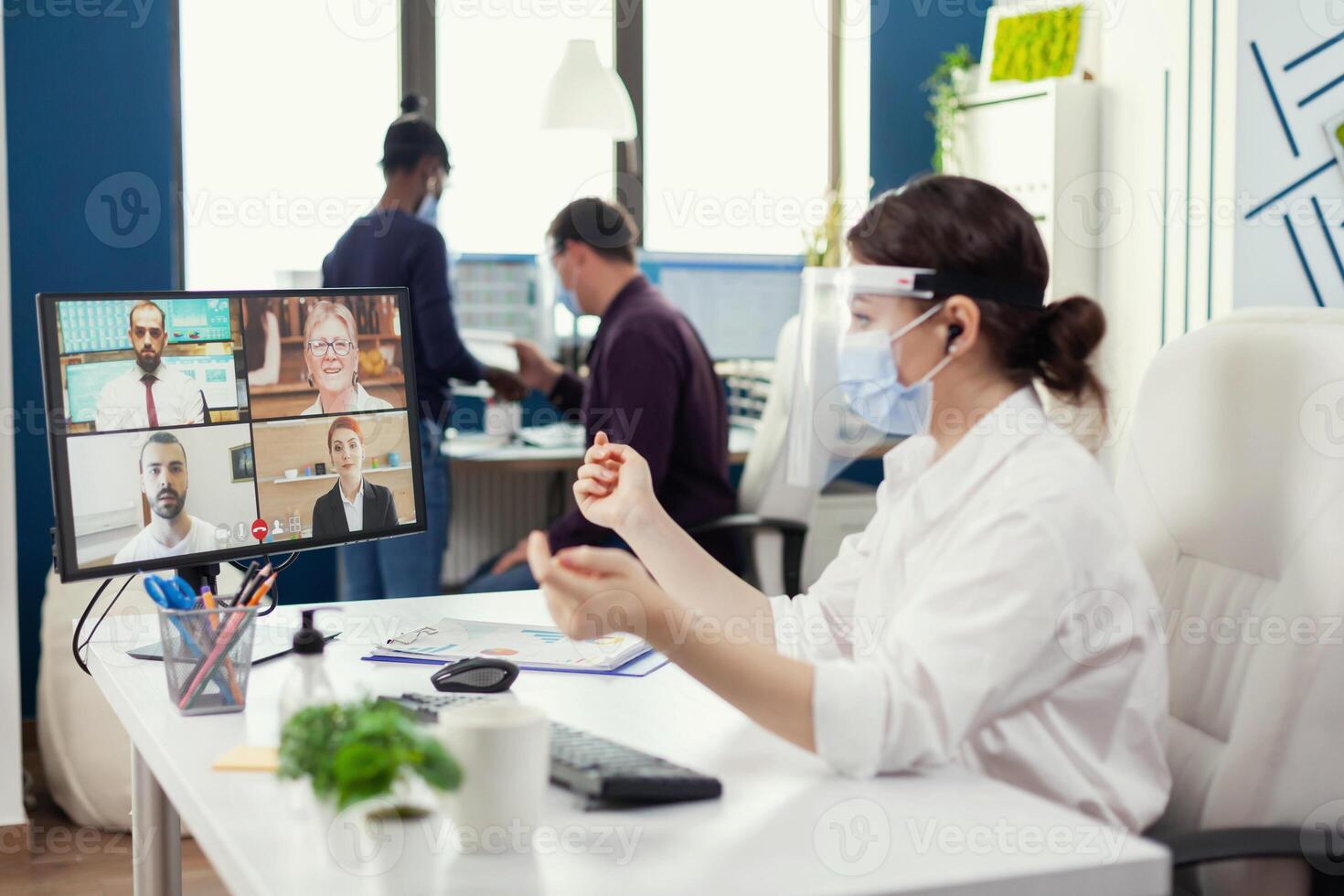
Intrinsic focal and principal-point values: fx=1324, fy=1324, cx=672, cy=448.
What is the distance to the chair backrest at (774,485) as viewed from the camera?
3.16 metres

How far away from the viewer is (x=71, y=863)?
2609mm

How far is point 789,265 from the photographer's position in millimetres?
4664

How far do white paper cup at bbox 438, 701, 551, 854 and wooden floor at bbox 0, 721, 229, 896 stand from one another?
1.75 metres

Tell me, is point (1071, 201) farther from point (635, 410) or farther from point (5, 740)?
point (5, 740)

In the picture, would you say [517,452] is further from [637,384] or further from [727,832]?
[727,832]

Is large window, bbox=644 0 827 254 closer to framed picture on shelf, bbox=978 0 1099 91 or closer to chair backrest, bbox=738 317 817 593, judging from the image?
framed picture on shelf, bbox=978 0 1099 91

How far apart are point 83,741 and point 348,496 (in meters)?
1.53

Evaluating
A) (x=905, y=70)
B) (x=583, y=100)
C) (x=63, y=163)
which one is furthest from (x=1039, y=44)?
(x=63, y=163)

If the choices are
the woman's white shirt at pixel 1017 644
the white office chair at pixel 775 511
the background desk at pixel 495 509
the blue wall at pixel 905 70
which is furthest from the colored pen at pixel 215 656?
the blue wall at pixel 905 70

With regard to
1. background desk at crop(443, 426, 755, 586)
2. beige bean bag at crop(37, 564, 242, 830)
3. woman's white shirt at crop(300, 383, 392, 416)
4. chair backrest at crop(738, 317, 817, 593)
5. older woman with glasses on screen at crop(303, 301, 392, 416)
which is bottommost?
beige bean bag at crop(37, 564, 242, 830)

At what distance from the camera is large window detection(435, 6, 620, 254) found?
14.4 ft

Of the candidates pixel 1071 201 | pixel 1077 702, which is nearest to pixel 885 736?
pixel 1077 702

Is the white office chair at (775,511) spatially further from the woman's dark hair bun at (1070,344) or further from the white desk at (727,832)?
the white desk at (727,832)

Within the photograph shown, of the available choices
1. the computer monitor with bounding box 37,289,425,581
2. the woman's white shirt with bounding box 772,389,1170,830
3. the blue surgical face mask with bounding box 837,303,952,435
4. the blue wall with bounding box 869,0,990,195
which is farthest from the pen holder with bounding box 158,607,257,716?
the blue wall with bounding box 869,0,990,195
